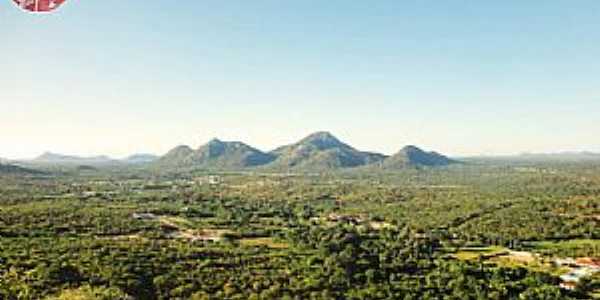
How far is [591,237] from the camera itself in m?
71.2

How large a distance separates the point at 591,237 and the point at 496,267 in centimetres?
2271

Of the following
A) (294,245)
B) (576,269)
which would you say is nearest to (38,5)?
(576,269)

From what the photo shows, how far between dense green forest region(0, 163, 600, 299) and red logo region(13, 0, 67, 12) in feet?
102

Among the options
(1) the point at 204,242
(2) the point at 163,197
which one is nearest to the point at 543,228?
(1) the point at 204,242

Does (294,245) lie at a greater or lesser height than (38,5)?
lesser

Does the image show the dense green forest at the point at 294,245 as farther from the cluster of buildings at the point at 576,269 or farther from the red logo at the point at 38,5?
the red logo at the point at 38,5

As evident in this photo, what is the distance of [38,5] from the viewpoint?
301 inches

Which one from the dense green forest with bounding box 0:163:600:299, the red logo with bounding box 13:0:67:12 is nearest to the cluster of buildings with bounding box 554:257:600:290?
the dense green forest with bounding box 0:163:600:299

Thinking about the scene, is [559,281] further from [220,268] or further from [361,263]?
[220,268]

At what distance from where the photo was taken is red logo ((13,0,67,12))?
7621 mm

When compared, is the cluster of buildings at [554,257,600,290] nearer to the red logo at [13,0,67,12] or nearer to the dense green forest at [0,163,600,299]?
the dense green forest at [0,163,600,299]

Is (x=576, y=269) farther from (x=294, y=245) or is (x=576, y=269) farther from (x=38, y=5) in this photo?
(x=38, y=5)

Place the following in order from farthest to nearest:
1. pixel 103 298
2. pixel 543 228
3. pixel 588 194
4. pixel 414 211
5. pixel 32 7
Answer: pixel 588 194, pixel 414 211, pixel 543 228, pixel 103 298, pixel 32 7

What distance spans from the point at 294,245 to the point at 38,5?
59139 millimetres
